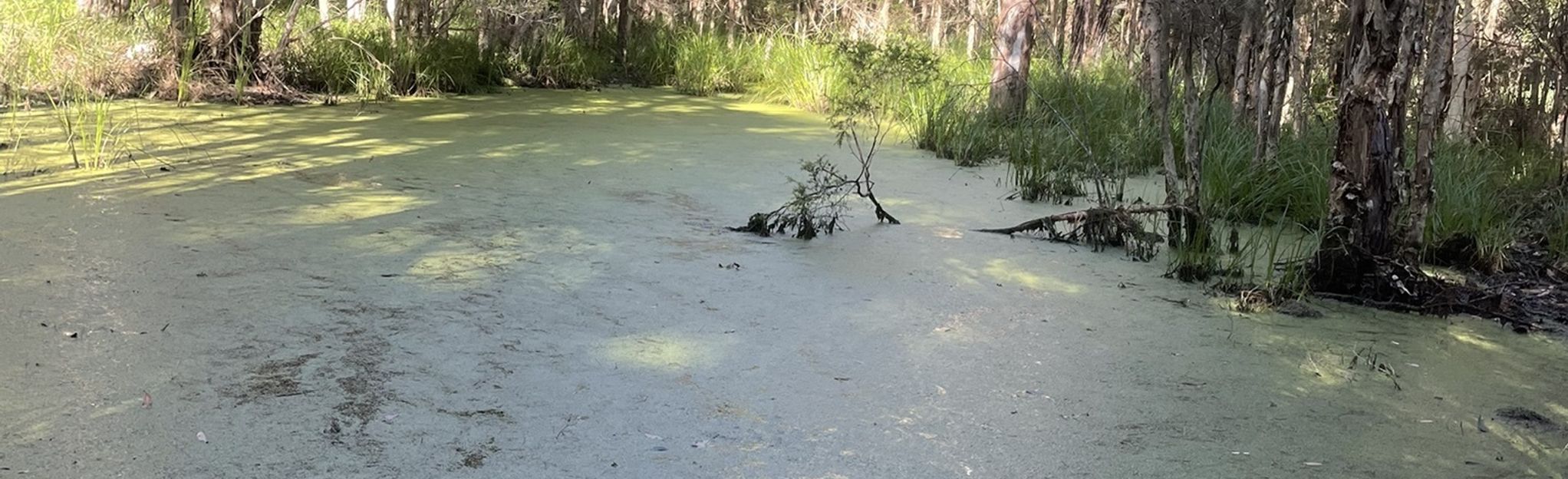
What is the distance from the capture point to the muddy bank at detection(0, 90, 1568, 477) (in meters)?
1.85

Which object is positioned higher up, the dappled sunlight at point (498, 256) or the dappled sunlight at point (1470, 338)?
the dappled sunlight at point (498, 256)

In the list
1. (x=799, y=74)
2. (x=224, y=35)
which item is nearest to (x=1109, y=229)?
(x=799, y=74)

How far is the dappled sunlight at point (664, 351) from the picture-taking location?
2.30 m

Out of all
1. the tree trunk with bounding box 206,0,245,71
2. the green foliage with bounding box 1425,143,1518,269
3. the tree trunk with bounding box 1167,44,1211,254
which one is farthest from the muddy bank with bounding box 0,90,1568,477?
the tree trunk with bounding box 206,0,245,71

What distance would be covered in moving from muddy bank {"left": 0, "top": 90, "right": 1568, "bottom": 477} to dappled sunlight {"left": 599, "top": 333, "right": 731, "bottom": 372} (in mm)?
10

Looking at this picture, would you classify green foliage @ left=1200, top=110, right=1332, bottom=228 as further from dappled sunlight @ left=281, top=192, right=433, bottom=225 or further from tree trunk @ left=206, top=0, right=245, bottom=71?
tree trunk @ left=206, top=0, right=245, bottom=71

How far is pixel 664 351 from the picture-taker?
2.39 m

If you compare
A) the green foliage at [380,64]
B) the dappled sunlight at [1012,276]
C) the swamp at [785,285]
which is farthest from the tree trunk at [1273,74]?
the green foliage at [380,64]

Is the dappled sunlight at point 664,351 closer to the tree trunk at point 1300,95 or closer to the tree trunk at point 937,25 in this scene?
the tree trunk at point 1300,95

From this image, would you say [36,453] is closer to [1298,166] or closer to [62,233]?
[62,233]

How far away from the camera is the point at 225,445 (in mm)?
1737

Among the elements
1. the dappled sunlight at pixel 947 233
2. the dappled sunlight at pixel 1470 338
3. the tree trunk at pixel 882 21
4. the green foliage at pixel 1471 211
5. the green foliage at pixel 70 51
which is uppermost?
the tree trunk at pixel 882 21

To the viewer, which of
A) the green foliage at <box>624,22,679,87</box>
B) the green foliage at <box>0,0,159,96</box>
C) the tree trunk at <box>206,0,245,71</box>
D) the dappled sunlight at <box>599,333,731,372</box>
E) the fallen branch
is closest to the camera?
the dappled sunlight at <box>599,333,731,372</box>

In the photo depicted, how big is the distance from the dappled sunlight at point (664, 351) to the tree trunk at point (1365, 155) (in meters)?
1.66
